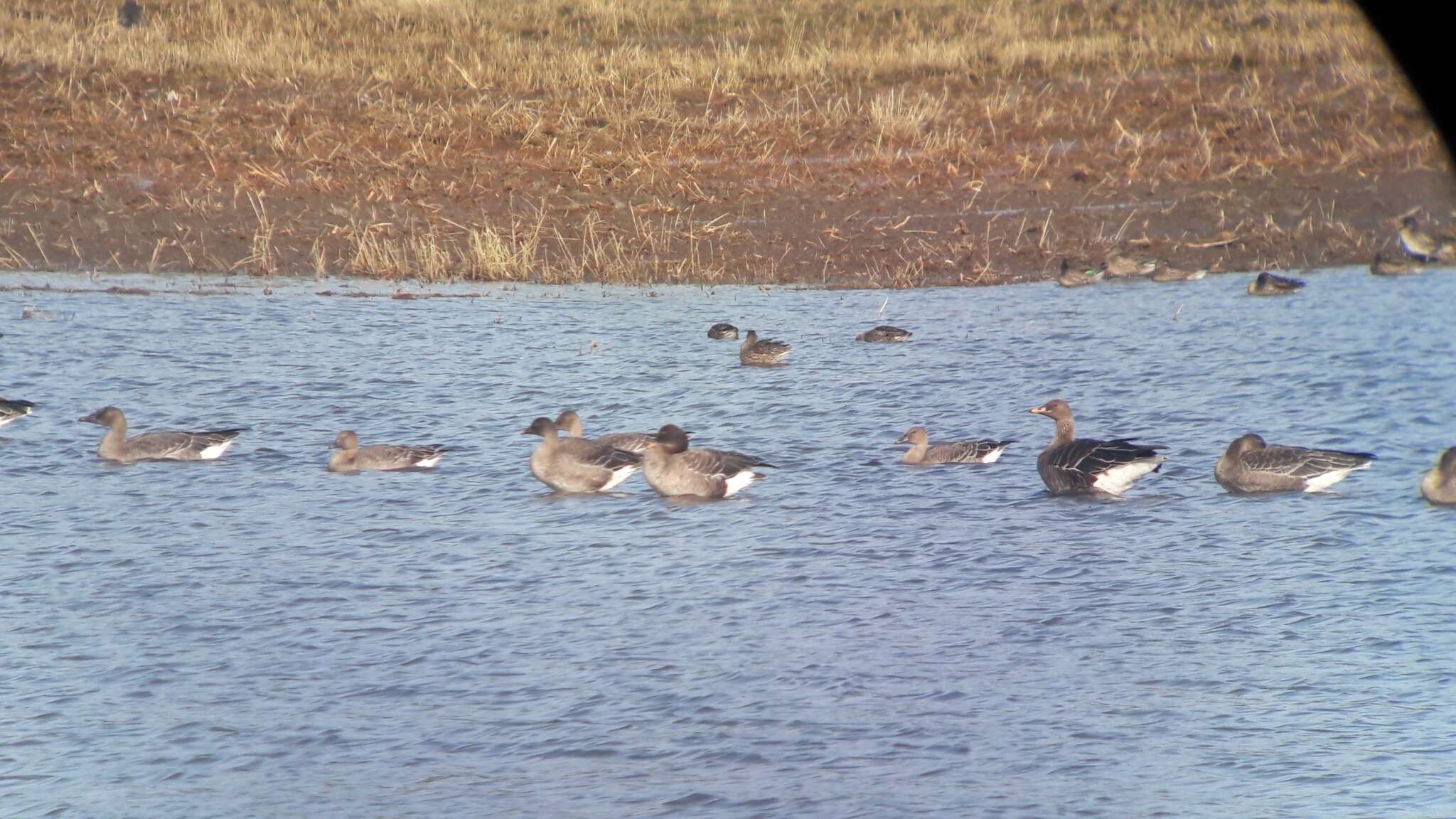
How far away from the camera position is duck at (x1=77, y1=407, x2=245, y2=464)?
1305cm

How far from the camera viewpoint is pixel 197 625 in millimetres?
8938

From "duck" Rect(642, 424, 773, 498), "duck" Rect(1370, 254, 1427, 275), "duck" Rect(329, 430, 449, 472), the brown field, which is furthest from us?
the brown field

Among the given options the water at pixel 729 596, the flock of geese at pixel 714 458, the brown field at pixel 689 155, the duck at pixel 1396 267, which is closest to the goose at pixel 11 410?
the flock of geese at pixel 714 458

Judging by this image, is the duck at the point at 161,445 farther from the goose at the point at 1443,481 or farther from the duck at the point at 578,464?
the goose at the point at 1443,481

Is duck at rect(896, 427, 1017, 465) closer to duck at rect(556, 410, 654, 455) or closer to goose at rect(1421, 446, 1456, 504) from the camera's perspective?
duck at rect(556, 410, 654, 455)

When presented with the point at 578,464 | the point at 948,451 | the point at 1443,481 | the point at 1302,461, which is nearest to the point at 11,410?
the point at 578,464

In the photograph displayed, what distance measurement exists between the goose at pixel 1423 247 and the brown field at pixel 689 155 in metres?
0.80

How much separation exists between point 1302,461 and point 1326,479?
0.98 ft

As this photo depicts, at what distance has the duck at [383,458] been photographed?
12.7 metres

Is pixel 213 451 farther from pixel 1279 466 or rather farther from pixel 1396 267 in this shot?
pixel 1396 267

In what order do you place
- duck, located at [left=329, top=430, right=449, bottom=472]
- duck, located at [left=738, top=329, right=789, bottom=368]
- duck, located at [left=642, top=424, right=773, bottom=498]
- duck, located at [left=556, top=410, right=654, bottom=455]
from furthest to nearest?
1. duck, located at [left=738, top=329, right=789, bottom=368]
2. duck, located at [left=556, top=410, right=654, bottom=455]
3. duck, located at [left=329, top=430, right=449, bottom=472]
4. duck, located at [left=642, top=424, right=773, bottom=498]

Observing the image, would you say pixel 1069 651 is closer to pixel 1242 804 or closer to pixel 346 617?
pixel 1242 804

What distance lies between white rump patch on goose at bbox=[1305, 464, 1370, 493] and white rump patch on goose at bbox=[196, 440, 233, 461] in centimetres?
883

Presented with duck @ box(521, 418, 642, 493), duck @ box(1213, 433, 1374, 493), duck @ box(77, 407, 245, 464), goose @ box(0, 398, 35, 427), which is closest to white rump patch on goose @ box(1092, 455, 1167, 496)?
duck @ box(1213, 433, 1374, 493)
